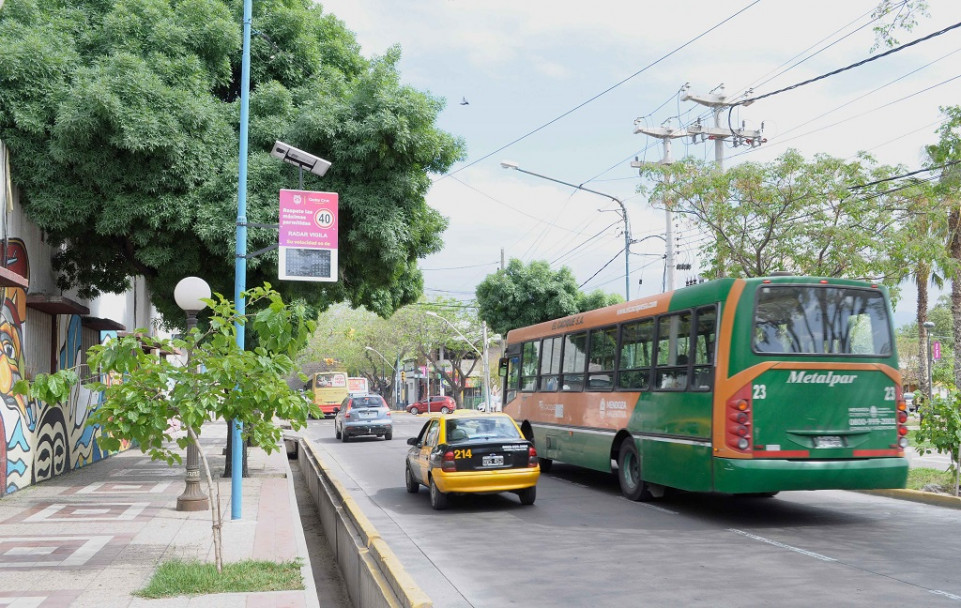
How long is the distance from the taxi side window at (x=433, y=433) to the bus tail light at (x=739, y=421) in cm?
483

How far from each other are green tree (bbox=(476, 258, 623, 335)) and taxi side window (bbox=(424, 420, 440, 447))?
24.6 m

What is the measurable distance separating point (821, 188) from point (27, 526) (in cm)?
1557

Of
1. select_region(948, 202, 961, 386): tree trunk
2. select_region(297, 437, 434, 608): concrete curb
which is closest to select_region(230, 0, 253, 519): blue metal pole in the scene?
select_region(297, 437, 434, 608): concrete curb

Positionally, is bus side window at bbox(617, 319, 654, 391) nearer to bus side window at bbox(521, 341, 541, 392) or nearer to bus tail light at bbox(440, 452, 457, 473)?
bus tail light at bbox(440, 452, 457, 473)

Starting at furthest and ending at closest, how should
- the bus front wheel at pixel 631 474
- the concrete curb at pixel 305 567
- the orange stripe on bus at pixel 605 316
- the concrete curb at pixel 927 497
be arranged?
the bus front wheel at pixel 631 474 < the orange stripe on bus at pixel 605 316 < the concrete curb at pixel 927 497 < the concrete curb at pixel 305 567

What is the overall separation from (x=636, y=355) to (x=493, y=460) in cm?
285

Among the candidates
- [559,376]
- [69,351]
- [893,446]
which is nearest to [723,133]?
[559,376]

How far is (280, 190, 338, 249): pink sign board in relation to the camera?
1229 centimetres

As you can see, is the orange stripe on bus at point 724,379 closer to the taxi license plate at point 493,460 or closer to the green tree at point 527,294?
the taxi license plate at point 493,460

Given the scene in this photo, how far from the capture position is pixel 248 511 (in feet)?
42.0

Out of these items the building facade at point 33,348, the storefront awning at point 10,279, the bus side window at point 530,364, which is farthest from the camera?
the bus side window at point 530,364

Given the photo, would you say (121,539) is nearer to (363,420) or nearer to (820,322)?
(820,322)

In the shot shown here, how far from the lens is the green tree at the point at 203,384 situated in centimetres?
792

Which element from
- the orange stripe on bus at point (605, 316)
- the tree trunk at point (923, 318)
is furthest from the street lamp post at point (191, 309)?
the tree trunk at point (923, 318)
